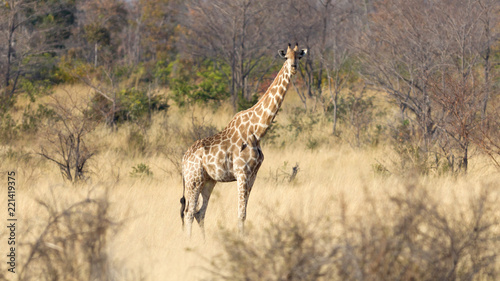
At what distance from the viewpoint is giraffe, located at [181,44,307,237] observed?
20.7 ft

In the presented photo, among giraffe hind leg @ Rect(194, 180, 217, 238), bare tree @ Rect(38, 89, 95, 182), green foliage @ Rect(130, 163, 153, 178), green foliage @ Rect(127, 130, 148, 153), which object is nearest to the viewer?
giraffe hind leg @ Rect(194, 180, 217, 238)

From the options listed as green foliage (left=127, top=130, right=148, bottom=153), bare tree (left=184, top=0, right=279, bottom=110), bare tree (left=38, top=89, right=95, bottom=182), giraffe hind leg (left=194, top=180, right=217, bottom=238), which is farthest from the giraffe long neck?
bare tree (left=184, top=0, right=279, bottom=110)

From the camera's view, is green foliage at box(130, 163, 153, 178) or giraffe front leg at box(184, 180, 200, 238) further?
green foliage at box(130, 163, 153, 178)

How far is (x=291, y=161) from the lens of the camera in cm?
1129

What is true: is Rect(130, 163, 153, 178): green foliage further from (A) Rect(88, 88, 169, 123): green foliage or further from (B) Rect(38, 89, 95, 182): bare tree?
(A) Rect(88, 88, 169, 123): green foliage

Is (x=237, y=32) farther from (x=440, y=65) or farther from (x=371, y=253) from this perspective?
(x=371, y=253)

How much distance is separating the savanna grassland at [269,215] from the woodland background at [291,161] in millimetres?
22

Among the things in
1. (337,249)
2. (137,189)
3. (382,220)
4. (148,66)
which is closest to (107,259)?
(337,249)

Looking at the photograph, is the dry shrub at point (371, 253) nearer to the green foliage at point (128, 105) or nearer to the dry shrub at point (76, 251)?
Answer: the dry shrub at point (76, 251)

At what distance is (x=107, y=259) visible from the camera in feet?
13.5

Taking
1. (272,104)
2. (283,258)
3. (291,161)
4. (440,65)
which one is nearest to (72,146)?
(291,161)

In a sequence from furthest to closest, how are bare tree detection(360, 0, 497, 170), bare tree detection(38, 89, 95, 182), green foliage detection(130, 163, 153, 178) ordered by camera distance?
green foliage detection(130, 163, 153, 178) < bare tree detection(38, 89, 95, 182) < bare tree detection(360, 0, 497, 170)

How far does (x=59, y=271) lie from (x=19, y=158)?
7067 mm

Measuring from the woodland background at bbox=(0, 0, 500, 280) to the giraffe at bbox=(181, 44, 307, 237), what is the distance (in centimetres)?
27
